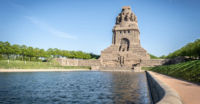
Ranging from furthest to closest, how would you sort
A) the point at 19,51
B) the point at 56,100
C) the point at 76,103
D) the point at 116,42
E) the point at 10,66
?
1. the point at 116,42
2. the point at 19,51
3. the point at 10,66
4. the point at 56,100
5. the point at 76,103

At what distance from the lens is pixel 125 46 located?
62.1 metres

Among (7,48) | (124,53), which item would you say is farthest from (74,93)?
(124,53)

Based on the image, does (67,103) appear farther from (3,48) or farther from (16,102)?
(3,48)

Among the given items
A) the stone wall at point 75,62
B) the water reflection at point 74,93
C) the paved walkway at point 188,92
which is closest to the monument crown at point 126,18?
the stone wall at point 75,62

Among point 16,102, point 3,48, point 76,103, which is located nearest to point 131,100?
point 76,103

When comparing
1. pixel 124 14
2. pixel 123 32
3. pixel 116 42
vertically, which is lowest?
pixel 116 42

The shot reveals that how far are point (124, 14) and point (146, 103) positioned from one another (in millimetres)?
62024

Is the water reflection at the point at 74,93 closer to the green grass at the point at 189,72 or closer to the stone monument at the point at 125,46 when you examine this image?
the green grass at the point at 189,72

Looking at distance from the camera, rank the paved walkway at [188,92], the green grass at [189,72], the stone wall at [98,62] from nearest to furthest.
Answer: the paved walkway at [188,92], the green grass at [189,72], the stone wall at [98,62]

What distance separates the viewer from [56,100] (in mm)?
8531

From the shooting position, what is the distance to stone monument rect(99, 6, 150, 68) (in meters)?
52.5

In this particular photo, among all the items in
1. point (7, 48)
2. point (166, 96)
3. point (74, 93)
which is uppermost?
point (7, 48)

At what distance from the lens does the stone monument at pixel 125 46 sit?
52.5 meters

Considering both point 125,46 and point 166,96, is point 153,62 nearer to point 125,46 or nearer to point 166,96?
point 125,46
